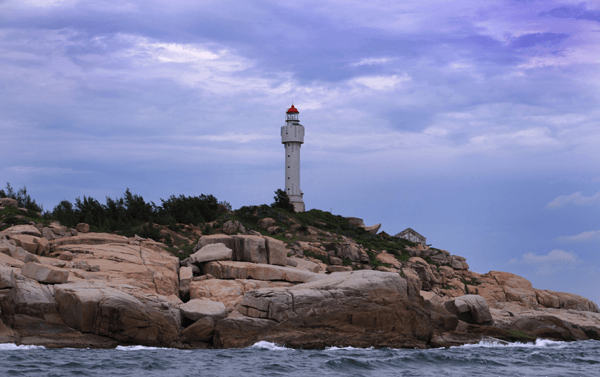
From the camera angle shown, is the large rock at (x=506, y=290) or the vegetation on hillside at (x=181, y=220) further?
the large rock at (x=506, y=290)

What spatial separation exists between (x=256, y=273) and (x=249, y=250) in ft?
9.11

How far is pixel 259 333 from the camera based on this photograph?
2480 cm

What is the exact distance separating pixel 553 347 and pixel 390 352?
1180 cm

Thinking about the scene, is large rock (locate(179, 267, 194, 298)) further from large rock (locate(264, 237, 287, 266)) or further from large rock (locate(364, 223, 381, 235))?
large rock (locate(364, 223, 381, 235))

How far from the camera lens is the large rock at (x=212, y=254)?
104 ft

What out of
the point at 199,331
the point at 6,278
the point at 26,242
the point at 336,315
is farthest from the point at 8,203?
the point at 336,315

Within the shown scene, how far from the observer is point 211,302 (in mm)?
26438

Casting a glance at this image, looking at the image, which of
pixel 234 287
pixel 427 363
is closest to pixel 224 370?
pixel 427 363

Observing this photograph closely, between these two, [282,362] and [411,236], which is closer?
[282,362]

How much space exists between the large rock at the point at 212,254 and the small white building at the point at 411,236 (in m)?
42.5

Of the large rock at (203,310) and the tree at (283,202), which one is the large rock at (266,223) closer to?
the tree at (283,202)

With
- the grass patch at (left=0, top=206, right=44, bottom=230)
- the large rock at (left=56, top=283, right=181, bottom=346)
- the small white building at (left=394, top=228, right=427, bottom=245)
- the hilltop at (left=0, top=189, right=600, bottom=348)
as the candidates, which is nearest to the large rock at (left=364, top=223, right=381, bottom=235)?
the small white building at (left=394, top=228, right=427, bottom=245)

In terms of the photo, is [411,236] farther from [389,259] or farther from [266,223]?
[266,223]

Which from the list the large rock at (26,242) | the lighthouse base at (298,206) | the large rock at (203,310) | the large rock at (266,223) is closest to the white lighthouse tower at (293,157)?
the lighthouse base at (298,206)
